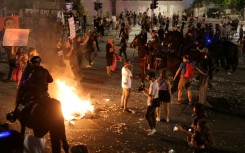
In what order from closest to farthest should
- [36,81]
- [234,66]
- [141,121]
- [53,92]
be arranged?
[36,81], [141,121], [53,92], [234,66]

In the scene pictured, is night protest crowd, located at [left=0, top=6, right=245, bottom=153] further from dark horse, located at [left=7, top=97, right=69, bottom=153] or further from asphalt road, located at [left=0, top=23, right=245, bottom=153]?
dark horse, located at [left=7, top=97, right=69, bottom=153]

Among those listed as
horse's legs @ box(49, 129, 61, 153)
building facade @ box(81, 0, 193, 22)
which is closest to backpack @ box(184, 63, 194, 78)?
horse's legs @ box(49, 129, 61, 153)

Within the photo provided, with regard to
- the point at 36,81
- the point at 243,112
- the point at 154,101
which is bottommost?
the point at 243,112

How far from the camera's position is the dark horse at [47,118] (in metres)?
7.78

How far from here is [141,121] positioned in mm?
11680

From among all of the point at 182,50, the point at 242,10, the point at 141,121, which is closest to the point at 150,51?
the point at 182,50

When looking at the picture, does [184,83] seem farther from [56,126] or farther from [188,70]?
[56,126]

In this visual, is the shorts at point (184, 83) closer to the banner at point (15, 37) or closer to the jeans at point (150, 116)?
the jeans at point (150, 116)

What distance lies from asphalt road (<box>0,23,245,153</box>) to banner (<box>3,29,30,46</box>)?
1.69 m

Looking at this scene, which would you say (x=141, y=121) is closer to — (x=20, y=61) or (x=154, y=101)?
(x=154, y=101)

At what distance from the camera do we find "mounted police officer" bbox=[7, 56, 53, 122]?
26.9 feet

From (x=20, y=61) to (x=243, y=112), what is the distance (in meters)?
8.11

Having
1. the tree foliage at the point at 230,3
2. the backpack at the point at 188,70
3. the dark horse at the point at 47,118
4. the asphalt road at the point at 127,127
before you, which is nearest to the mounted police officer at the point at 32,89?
the dark horse at the point at 47,118

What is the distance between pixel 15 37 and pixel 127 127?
736 centimetres
